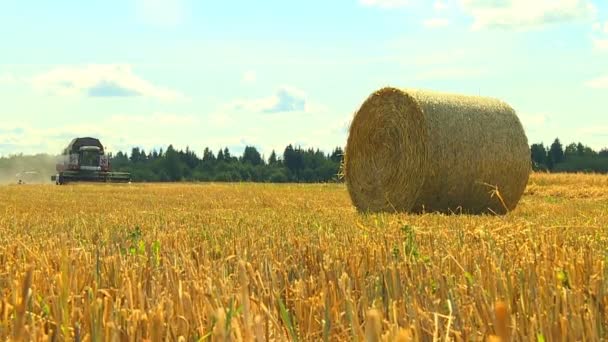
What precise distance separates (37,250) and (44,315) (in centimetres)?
204

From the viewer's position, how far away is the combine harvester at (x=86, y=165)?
3866cm

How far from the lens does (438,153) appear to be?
12078 mm

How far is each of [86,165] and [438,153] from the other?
3176 centimetres

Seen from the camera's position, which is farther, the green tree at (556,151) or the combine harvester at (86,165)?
the green tree at (556,151)

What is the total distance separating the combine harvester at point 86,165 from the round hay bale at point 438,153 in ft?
89.9

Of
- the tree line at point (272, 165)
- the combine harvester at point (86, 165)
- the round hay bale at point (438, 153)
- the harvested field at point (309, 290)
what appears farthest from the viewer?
the tree line at point (272, 165)

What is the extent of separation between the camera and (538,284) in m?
3.10

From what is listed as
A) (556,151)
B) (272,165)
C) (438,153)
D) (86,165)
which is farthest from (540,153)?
(438,153)

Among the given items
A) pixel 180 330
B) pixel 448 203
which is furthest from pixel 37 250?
pixel 448 203

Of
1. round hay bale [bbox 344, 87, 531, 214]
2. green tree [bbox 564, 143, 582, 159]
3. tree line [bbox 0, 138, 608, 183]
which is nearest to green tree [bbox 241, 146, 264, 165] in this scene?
tree line [bbox 0, 138, 608, 183]

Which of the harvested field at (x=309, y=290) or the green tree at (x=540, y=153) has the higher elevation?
the green tree at (x=540, y=153)

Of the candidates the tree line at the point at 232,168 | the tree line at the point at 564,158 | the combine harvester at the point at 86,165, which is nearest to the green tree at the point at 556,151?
the tree line at the point at 564,158

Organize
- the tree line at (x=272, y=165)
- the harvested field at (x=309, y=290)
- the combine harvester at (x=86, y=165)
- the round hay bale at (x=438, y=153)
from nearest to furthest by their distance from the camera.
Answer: the harvested field at (x=309, y=290)
the round hay bale at (x=438, y=153)
the combine harvester at (x=86, y=165)
the tree line at (x=272, y=165)

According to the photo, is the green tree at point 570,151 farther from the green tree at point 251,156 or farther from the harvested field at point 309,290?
the harvested field at point 309,290
